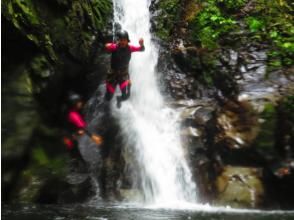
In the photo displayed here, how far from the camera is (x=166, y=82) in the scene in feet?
42.2

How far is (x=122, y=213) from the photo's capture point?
25.6 ft

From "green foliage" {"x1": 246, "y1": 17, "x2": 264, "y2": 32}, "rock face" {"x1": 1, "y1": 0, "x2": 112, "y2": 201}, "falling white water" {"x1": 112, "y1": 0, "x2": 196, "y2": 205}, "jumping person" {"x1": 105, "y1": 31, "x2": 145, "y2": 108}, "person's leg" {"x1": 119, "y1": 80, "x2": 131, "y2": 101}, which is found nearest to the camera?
"rock face" {"x1": 1, "y1": 0, "x2": 112, "y2": 201}

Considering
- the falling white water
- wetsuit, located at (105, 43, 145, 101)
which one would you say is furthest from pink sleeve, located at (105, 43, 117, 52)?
the falling white water

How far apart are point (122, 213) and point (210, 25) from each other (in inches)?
299

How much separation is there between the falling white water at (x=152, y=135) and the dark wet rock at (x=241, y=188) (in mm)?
710

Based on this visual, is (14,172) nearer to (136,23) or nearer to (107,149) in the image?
(107,149)

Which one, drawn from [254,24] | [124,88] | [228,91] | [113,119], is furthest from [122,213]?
[254,24]

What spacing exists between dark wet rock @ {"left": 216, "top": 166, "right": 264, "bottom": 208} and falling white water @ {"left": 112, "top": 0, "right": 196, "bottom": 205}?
Result: 28.0 inches

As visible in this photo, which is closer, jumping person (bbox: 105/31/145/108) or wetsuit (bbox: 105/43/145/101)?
jumping person (bbox: 105/31/145/108)

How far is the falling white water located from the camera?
995 centimetres

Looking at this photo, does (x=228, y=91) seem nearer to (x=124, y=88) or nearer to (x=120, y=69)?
(x=124, y=88)

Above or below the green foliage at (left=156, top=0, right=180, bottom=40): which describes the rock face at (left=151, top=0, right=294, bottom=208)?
below

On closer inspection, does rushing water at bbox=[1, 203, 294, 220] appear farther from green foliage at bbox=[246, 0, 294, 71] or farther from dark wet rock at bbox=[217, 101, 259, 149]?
green foliage at bbox=[246, 0, 294, 71]

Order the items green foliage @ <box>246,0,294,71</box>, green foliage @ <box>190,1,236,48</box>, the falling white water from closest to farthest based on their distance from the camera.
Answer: the falling white water → green foliage @ <box>246,0,294,71</box> → green foliage @ <box>190,1,236,48</box>
